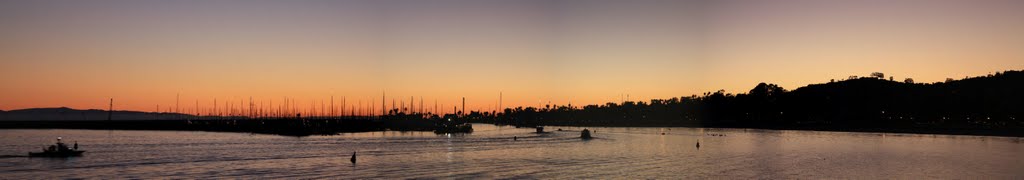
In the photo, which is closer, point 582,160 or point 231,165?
point 231,165

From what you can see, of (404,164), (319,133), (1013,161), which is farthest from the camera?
(319,133)

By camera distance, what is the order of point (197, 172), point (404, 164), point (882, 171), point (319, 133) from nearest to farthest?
point (197, 172) → point (882, 171) → point (404, 164) → point (319, 133)

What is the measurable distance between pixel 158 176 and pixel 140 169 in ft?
27.2

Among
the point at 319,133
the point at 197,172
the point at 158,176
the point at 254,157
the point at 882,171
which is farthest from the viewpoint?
the point at 319,133

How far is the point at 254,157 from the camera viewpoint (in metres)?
87.4

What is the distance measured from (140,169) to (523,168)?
3535 centimetres

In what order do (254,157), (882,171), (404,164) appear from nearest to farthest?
(882,171) → (404,164) → (254,157)

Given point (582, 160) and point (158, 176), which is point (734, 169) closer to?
point (582, 160)

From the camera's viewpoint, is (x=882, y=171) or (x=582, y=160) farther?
(x=582, y=160)

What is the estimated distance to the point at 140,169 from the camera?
69000mm

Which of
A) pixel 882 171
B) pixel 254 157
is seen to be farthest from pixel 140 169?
pixel 882 171

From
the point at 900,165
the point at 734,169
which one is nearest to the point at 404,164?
the point at 734,169

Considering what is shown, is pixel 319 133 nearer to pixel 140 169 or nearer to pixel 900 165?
pixel 140 169

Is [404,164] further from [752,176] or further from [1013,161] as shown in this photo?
[1013,161]
